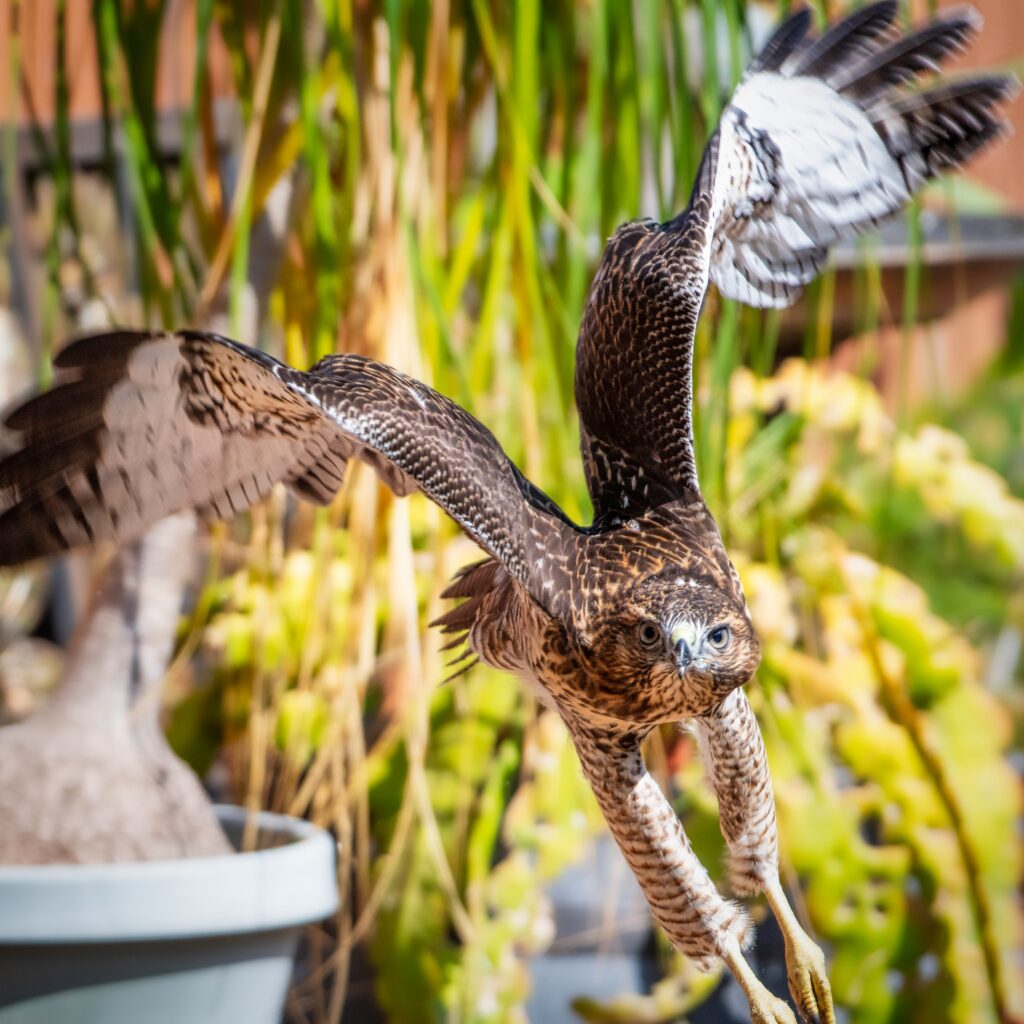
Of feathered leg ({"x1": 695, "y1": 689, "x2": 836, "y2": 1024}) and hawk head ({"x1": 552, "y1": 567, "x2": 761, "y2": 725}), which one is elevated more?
hawk head ({"x1": 552, "y1": 567, "x2": 761, "y2": 725})

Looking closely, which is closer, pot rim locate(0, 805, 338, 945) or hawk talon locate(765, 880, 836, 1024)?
hawk talon locate(765, 880, 836, 1024)

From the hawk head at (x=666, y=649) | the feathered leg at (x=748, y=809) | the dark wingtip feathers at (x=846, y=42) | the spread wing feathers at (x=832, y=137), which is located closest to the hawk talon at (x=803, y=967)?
the feathered leg at (x=748, y=809)

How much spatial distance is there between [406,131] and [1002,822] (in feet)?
2.75

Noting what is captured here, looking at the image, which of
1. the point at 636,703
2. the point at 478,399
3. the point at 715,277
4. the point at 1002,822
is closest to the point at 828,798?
the point at 1002,822

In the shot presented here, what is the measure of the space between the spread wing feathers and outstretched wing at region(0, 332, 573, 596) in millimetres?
253

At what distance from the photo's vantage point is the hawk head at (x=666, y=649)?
1.96 feet

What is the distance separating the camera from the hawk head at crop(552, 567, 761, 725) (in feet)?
1.96

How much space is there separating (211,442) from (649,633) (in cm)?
29

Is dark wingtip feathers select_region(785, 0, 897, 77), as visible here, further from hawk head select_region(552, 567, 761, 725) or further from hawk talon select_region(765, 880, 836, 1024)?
hawk talon select_region(765, 880, 836, 1024)

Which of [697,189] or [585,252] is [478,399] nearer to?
[585,252]

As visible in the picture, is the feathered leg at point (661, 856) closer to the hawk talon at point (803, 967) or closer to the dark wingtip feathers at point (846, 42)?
the hawk talon at point (803, 967)

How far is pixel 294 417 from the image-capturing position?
748 millimetres

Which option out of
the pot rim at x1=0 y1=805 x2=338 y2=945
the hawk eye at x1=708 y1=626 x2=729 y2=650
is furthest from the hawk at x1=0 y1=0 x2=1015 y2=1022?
the pot rim at x1=0 y1=805 x2=338 y2=945

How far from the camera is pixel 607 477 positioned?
74 cm
